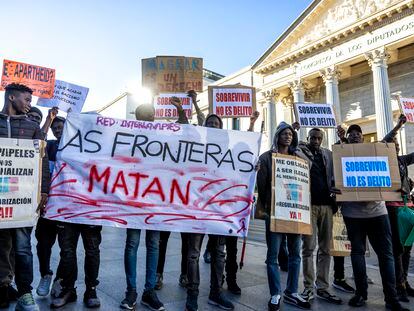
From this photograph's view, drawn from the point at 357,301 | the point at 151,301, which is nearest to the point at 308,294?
the point at 357,301

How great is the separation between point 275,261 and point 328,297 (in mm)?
888

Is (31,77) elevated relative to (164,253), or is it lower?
elevated

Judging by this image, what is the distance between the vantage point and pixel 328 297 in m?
3.83

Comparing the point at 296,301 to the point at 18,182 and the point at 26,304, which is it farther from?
the point at 18,182

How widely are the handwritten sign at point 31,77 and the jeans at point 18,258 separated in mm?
3224

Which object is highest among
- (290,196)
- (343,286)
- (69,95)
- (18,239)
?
(69,95)

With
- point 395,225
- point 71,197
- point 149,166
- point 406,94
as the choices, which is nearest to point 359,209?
point 395,225

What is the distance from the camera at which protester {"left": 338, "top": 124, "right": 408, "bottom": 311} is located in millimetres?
3613

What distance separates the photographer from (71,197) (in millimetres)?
3564

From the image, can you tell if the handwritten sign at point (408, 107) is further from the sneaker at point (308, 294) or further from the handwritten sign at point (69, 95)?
the handwritten sign at point (69, 95)

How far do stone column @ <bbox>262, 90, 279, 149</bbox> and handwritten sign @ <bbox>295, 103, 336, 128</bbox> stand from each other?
20332mm

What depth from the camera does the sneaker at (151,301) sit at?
131 inches

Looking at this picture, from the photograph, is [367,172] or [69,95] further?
[69,95]

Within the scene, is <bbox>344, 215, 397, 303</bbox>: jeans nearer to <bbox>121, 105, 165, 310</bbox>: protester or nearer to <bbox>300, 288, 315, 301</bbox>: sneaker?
<bbox>300, 288, 315, 301</bbox>: sneaker
